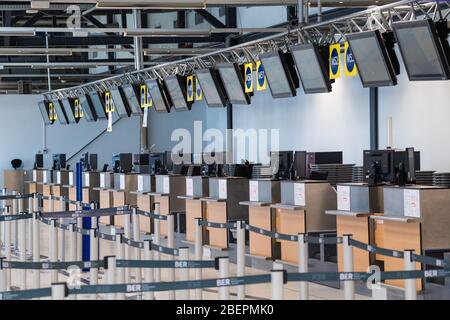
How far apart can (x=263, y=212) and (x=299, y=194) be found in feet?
3.01

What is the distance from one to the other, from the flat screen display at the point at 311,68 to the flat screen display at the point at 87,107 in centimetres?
944

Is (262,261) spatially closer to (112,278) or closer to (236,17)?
(112,278)

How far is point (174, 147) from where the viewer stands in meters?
24.0

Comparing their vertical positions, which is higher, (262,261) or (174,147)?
(174,147)

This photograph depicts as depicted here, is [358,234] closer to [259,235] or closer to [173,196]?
[259,235]

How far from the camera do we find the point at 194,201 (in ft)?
47.7

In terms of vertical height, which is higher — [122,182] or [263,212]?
[122,182]

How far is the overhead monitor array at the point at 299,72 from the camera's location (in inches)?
367

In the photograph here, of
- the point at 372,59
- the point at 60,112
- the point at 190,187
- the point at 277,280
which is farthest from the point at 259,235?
the point at 60,112

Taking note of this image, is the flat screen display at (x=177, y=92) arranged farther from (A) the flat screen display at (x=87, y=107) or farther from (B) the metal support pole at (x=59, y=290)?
(B) the metal support pole at (x=59, y=290)

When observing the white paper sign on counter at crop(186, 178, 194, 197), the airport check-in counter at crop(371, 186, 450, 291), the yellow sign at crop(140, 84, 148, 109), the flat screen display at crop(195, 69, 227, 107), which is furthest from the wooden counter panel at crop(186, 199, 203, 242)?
the airport check-in counter at crop(371, 186, 450, 291)

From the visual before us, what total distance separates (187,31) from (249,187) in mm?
2517

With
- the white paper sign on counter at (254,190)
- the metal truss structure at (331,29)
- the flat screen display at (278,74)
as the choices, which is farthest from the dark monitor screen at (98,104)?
the flat screen display at (278,74)

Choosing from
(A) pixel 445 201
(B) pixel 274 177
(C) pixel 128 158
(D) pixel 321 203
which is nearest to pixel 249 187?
(B) pixel 274 177
